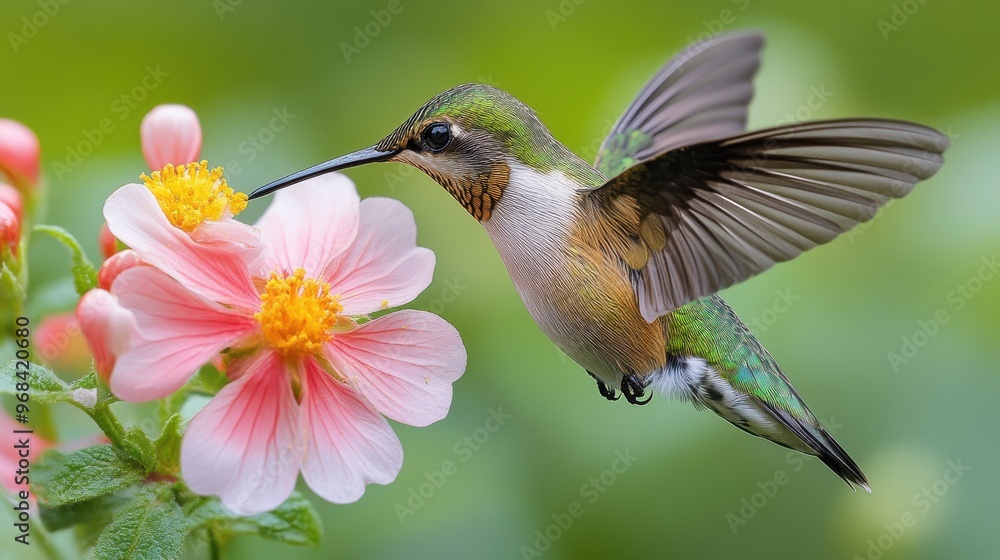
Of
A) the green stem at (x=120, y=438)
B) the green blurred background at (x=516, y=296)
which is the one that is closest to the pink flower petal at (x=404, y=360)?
the green stem at (x=120, y=438)

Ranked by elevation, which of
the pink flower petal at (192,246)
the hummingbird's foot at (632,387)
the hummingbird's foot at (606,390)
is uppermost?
the hummingbird's foot at (632,387)

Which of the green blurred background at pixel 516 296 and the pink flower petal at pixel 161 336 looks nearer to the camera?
the pink flower petal at pixel 161 336

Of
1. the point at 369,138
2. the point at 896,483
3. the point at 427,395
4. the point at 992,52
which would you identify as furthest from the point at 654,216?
the point at 992,52

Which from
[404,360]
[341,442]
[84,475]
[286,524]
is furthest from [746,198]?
[84,475]

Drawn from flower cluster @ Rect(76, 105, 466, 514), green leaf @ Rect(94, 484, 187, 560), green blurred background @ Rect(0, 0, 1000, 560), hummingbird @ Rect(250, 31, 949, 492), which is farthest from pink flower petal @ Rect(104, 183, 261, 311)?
green blurred background @ Rect(0, 0, 1000, 560)

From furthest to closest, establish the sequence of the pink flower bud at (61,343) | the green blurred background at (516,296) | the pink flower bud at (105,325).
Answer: the green blurred background at (516,296) → the pink flower bud at (61,343) → the pink flower bud at (105,325)

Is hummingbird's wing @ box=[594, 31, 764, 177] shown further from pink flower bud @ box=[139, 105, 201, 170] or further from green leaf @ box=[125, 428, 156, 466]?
green leaf @ box=[125, 428, 156, 466]

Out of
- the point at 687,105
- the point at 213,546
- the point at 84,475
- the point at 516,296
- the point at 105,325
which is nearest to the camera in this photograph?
the point at 105,325

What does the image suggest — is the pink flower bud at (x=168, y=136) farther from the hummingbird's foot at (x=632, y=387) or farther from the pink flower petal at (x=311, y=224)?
the hummingbird's foot at (x=632, y=387)

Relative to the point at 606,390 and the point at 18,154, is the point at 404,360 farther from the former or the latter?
the point at 18,154
